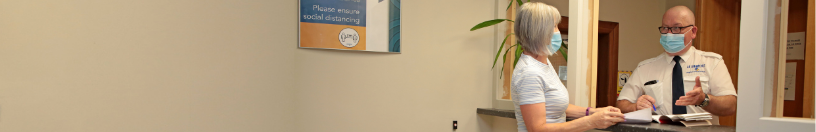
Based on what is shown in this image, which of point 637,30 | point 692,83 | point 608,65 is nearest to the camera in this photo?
point 692,83

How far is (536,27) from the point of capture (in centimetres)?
152

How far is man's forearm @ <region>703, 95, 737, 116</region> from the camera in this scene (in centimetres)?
183

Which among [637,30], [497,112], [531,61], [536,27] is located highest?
[637,30]

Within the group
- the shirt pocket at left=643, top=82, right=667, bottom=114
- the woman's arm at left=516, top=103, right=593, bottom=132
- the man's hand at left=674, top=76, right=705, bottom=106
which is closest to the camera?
the woman's arm at left=516, top=103, right=593, bottom=132

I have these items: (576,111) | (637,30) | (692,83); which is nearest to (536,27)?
(576,111)

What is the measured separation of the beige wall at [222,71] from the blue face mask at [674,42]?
112 cm

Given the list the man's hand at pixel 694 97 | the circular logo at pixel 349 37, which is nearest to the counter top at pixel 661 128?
the man's hand at pixel 694 97

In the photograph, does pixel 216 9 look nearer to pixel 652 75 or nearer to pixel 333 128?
pixel 333 128

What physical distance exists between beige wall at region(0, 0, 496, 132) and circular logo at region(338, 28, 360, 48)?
2.8 inches

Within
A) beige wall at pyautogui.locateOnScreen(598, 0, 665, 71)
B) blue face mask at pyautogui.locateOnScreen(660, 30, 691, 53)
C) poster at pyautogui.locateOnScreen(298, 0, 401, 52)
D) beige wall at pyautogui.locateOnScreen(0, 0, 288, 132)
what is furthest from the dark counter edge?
beige wall at pyautogui.locateOnScreen(598, 0, 665, 71)

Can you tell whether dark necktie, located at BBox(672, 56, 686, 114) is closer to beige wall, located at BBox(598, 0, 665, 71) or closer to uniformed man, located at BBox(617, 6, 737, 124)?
uniformed man, located at BBox(617, 6, 737, 124)

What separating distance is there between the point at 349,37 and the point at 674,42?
61.9 inches

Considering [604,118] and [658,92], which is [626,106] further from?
[604,118]

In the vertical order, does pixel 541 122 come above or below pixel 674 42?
below
